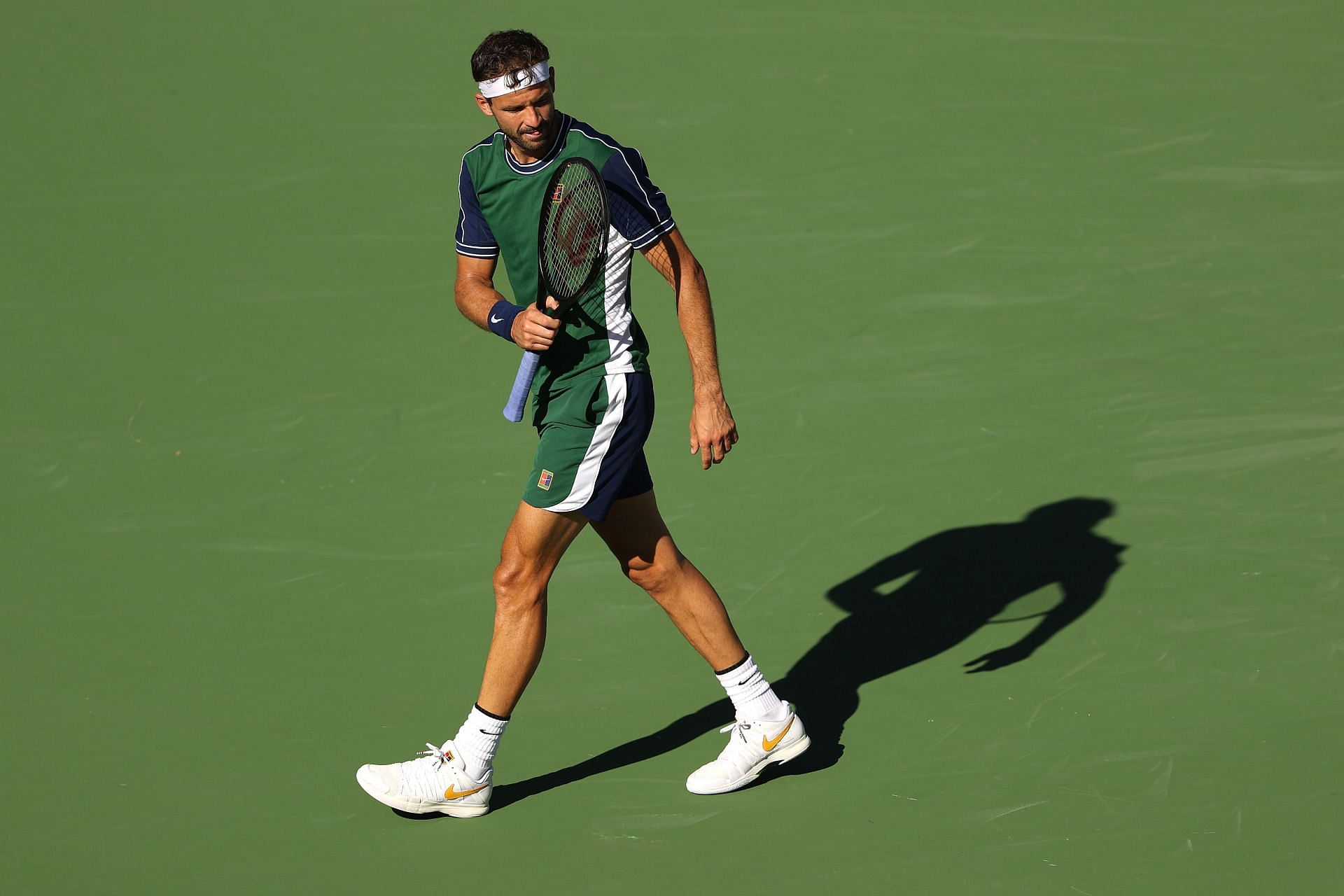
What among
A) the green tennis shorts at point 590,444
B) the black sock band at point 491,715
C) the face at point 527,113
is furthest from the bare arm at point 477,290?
the black sock band at point 491,715

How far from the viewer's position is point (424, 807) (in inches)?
185

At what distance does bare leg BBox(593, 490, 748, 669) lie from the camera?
4.80 m

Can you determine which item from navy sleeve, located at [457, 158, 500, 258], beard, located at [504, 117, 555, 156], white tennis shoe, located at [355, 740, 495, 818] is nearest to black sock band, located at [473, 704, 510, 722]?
white tennis shoe, located at [355, 740, 495, 818]

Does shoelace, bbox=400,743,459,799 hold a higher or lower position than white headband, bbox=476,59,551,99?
lower

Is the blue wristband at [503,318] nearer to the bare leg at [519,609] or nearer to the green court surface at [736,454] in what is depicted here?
the bare leg at [519,609]

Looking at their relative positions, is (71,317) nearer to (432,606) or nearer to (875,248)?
(432,606)

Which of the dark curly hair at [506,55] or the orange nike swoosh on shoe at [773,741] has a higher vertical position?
the dark curly hair at [506,55]

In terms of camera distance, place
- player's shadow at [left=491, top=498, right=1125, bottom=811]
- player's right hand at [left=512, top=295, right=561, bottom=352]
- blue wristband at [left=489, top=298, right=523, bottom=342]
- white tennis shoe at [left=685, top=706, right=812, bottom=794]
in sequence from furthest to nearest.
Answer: player's shadow at [left=491, top=498, right=1125, bottom=811], white tennis shoe at [left=685, top=706, right=812, bottom=794], blue wristband at [left=489, top=298, right=523, bottom=342], player's right hand at [left=512, top=295, right=561, bottom=352]

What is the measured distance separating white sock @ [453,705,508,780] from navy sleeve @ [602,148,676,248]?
151cm

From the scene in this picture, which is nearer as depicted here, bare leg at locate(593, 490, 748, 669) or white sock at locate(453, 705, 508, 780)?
white sock at locate(453, 705, 508, 780)

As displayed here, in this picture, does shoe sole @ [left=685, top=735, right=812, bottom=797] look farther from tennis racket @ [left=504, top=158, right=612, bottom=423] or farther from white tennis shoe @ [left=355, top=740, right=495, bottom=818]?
tennis racket @ [left=504, top=158, right=612, bottom=423]

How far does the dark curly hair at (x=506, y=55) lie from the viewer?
14.4ft

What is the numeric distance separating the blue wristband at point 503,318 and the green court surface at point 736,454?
4.74ft

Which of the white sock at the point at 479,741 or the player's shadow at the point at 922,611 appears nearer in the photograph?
the white sock at the point at 479,741
